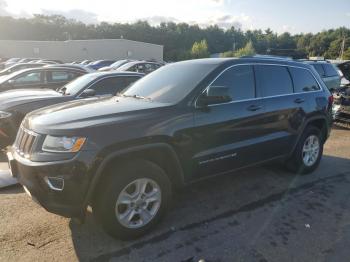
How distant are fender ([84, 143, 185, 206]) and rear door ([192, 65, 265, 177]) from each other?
22cm

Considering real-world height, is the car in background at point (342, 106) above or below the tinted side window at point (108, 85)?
below

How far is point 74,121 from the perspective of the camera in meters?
3.23

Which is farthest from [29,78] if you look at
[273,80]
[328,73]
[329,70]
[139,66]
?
[329,70]

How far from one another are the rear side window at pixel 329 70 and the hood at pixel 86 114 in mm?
10529

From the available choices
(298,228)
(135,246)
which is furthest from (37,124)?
(298,228)

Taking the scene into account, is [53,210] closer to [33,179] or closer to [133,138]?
[33,179]

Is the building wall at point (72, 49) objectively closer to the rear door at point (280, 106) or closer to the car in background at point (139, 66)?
the car in background at point (139, 66)

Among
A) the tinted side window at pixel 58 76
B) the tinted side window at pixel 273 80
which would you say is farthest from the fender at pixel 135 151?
the tinted side window at pixel 58 76

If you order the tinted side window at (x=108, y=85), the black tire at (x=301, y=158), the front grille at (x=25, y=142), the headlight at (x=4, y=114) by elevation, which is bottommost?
the black tire at (x=301, y=158)

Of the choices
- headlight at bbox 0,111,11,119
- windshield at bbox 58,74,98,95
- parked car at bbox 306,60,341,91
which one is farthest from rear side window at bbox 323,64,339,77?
headlight at bbox 0,111,11,119

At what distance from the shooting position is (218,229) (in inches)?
146

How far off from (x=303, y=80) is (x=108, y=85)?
166 inches

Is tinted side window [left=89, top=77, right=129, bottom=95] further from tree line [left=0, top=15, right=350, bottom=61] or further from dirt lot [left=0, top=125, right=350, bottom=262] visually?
tree line [left=0, top=15, right=350, bottom=61]

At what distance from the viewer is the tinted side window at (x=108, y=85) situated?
24.4 feet
